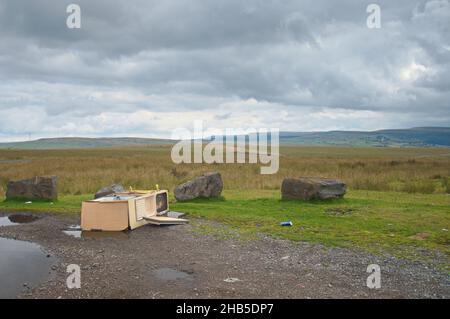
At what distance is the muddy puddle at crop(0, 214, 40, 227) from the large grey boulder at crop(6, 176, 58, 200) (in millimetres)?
2889

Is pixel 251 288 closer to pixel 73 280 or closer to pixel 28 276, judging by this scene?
pixel 73 280

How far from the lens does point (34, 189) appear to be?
2070cm

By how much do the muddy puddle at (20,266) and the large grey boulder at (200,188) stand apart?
29.0 ft

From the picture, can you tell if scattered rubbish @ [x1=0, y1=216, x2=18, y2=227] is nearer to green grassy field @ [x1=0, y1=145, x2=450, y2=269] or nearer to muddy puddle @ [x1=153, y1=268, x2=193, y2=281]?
green grassy field @ [x1=0, y1=145, x2=450, y2=269]

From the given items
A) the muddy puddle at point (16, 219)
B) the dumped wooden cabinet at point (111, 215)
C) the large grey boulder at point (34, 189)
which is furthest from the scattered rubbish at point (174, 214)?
the large grey boulder at point (34, 189)

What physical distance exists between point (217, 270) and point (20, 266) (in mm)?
4937

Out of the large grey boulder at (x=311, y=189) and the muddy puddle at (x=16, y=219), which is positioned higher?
the large grey boulder at (x=311, y=189)

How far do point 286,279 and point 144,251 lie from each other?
4424 millimetres

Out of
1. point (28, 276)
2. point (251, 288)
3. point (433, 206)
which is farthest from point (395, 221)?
point (28, 276)

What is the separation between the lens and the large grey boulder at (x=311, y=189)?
20000 millimetres

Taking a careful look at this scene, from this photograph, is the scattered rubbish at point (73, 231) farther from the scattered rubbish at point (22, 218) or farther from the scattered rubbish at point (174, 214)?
the scattered rubbish at point (174, 214)

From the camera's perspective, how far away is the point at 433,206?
18688 millimetres

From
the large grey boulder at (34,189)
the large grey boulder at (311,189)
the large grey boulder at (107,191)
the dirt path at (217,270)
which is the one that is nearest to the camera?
the dirt path at (217,270)
